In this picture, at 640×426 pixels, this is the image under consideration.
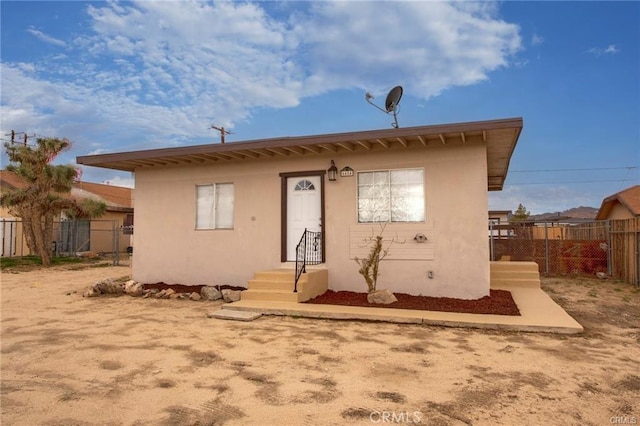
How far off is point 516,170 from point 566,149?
16331 mm

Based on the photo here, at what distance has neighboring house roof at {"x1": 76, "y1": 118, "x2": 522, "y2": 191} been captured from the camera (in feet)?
24.2

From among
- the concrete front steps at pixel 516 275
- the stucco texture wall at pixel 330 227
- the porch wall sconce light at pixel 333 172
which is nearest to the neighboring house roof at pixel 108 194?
the stucco texture wall at pixel 330 227

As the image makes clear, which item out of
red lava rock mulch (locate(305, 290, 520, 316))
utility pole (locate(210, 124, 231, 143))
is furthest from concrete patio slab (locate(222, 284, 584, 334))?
utility pole (locate(210, 124, 231, 143))

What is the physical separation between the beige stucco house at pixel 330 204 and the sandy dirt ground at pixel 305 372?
222 cm

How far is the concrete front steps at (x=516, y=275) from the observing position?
1005 cm

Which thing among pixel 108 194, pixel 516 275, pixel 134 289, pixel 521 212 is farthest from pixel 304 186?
pixel 521 212

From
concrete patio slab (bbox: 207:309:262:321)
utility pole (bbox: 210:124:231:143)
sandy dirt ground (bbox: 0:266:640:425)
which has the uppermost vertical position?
utility pole (bbox: 210:124:231:143)

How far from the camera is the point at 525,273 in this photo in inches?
405

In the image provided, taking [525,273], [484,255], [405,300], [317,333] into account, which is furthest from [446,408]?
[525,273]

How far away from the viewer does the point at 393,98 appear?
909 cm

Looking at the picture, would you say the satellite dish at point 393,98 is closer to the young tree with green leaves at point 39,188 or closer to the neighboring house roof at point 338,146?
the neighboring house roof at point 338,146

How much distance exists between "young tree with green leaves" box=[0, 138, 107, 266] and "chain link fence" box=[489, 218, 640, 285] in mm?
17197

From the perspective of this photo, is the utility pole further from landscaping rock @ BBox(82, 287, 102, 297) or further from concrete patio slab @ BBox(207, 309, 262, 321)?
concrete patio slab @ BBox(207, 309, 262, 321)

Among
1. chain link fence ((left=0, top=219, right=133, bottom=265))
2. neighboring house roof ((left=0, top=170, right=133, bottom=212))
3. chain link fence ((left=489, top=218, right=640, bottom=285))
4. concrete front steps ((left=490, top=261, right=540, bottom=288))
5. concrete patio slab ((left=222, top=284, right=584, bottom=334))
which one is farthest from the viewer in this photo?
neighboring house roof ((left=0, top=170, right=133, bottom=212))
